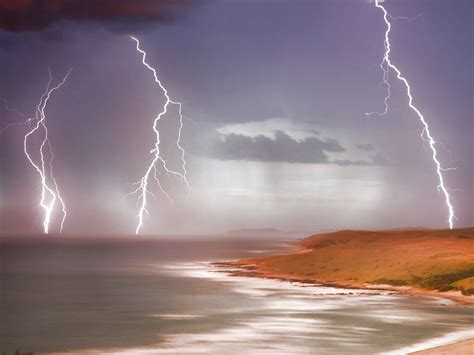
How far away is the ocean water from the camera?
83.1ft

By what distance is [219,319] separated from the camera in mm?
32375

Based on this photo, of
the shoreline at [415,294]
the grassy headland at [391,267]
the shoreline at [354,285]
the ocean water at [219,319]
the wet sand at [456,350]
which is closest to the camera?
the wet sand at [456,350]

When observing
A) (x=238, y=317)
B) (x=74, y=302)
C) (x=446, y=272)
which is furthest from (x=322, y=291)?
(x=74, y=302)

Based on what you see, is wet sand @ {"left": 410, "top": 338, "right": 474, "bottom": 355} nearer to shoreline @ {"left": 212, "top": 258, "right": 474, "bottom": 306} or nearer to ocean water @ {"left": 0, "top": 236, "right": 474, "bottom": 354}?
ocean water @ {"left": 0, "top": 236, "right": 474, "bottom": 354}

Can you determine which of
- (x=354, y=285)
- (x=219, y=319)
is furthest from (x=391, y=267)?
(x=219, y=319)

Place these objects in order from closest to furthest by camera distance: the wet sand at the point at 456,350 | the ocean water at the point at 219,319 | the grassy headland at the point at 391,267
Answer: the wet sand at the point at 456,350
the ocean water at the point at 219,319
the grassy headland at the point at 391,267

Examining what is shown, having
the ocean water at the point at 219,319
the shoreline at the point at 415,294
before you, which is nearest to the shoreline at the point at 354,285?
the shoreline at the point at 415,294

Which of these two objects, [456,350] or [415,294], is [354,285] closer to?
[415,294]

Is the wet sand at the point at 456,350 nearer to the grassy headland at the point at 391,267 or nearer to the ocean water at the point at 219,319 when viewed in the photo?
the ocean water at the point at 219,319

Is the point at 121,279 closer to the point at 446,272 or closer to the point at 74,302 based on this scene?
the point at 74,302

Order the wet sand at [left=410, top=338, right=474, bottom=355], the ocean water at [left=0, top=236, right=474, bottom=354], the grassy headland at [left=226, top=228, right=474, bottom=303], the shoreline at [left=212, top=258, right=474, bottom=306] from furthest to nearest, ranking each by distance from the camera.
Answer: the grassy headland at [left=226, top=228, right=474, bottom=303] → the shoreline at [left=212, top=258, right=474, bottom=306] → the ocean water at [left=0, top=236, right=474, bottom=354] → the wet sand at [left=410, top=338, right=474, bottom=355]

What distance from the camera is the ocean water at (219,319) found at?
25328mm

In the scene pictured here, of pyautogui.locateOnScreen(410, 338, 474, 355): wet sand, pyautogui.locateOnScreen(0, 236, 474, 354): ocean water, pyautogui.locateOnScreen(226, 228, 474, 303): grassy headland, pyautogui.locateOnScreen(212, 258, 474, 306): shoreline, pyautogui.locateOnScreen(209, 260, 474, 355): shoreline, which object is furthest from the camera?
pyautogui.locateOnScreen(226, 228, 474, 303): grassy headland

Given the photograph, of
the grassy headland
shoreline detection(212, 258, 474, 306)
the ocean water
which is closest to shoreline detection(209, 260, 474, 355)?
shoreline detection(212, 258, 474, 306)
